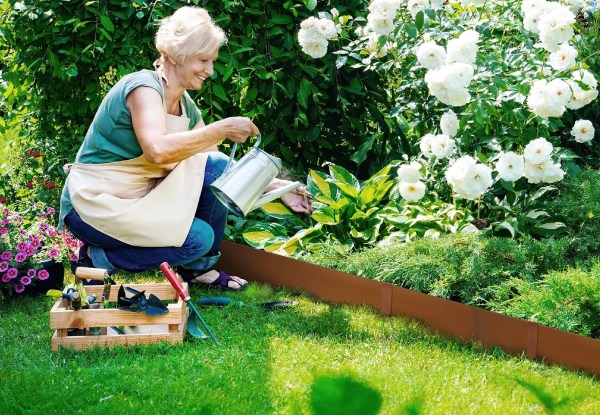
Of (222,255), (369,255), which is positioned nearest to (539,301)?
(369,255)

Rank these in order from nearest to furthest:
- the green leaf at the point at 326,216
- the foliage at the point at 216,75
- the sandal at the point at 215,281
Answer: the sandal at the point at 215,281 < the green leaf at the point at 326,216 < the foliage at the point at 216,75

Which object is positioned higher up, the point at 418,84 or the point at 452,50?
the point at 452,50

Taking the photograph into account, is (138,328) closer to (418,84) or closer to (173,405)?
(173,405)

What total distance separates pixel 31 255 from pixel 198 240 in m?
0.77

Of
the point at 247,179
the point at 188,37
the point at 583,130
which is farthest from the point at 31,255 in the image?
the point at 583,130

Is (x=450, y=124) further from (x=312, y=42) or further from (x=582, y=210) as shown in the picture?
(x=312, y=42)

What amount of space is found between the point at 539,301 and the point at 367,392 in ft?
8.73

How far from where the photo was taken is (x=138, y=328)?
306 centimetres

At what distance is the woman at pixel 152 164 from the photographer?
3.16 m

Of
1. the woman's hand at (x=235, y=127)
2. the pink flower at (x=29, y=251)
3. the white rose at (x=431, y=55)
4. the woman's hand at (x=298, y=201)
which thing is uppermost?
the white rose at (x=431, y=55)

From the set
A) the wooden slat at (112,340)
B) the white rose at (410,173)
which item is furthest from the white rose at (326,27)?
the wooden slat at (112,340)

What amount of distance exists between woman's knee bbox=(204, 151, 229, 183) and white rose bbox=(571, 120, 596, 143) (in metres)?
1.55

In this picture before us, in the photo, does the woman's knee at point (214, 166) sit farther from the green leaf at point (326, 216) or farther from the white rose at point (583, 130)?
the white rose at point (583, 130)

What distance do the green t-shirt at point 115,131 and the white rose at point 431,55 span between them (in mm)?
1153
